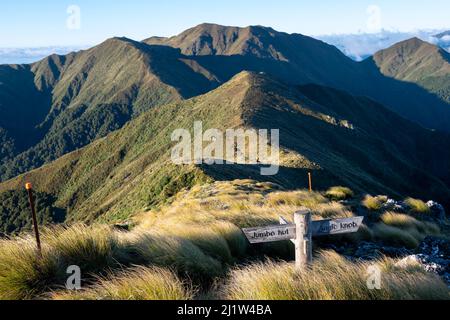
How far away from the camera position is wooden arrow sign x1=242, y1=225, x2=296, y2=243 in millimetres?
6613

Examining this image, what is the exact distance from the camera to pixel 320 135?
92.4 metres

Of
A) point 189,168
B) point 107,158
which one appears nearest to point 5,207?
point 107,158

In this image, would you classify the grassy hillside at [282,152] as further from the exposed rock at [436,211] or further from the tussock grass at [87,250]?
the tussock grass at [87,250]

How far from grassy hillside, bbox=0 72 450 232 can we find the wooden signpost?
40.6 m

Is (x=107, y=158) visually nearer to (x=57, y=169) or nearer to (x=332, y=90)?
(x=57, y=169)

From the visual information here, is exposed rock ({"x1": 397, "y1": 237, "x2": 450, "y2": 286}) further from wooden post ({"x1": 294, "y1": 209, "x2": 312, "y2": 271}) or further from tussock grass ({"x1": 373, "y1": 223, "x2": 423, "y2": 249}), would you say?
wooden post ({"x1": 294, "y1": 209, "x2": 312, "y2": 271})

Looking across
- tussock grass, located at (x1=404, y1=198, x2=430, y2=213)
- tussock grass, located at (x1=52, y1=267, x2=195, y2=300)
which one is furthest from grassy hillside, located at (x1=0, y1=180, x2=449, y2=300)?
tussock grass, located at (x1=404, y1=198, x2=430, y2=213)

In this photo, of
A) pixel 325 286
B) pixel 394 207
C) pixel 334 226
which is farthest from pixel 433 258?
pixel 394 207

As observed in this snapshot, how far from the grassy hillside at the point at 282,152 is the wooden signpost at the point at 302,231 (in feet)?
133

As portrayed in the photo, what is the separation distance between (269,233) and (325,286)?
136 centimetres

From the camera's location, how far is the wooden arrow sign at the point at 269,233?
6.61m

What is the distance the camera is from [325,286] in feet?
18.5

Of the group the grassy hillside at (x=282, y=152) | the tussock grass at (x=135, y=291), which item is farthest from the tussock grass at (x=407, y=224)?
the grassy hillside at (x=282, y=152)
